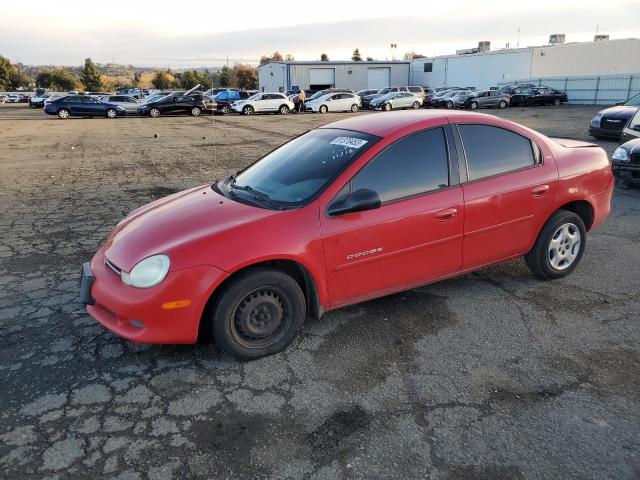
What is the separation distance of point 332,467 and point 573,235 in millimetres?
3438

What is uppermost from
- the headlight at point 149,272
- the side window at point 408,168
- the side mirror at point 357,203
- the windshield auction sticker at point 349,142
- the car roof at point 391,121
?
the car roof at point 391,121

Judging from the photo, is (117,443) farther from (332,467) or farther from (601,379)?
(601,379)

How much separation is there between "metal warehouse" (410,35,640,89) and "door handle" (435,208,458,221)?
43839mm

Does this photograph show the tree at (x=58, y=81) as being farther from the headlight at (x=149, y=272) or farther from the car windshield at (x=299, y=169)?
the headlight at (x=149, y=272)

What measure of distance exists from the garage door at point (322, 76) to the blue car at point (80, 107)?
30.0 metres

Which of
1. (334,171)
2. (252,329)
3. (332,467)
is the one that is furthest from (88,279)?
(332,467)

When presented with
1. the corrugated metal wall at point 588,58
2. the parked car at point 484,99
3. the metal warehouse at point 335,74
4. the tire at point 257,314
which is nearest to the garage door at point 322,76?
the metal warehouse at point 335,74

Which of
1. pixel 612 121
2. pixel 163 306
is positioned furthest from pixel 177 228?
pixel 612 121

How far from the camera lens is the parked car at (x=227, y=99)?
112ft

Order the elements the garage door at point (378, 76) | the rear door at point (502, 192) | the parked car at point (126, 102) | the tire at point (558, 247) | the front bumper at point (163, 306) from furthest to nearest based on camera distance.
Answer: the garage door at point (378, 76) → the parked car at point (126, 102) → the tire at point (558, 247) → the rear door at point (502, 192) → the front bumper at point (163, 306)

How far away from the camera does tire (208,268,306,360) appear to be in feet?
10.8

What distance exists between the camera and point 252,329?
344 cm

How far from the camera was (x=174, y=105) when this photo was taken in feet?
103

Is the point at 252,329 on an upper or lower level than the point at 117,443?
upper
